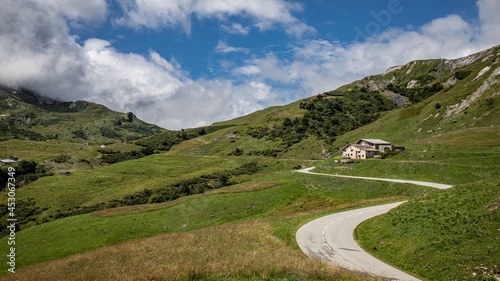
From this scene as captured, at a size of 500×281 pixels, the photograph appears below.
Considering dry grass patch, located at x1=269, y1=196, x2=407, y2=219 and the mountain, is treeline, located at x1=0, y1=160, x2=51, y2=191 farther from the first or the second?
dry grass patch, located at x1=269, y1=196, x2=407, y2=219

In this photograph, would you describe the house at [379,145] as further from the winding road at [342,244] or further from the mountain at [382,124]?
the winding road at [342,244]

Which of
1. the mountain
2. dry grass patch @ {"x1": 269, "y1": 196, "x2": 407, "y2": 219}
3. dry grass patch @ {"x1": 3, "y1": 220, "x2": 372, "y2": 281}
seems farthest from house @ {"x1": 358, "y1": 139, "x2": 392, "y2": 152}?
dry grass patch @ {"x1": 3, "y1": 220, "x2": 372, "y2": 281}

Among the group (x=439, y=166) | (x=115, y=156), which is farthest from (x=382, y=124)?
(x=115, y=156)

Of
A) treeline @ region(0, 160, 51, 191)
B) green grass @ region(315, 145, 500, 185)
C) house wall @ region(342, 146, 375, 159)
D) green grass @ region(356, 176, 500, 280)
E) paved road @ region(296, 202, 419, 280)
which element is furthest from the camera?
treeline @ region(0, 160, 51, 191)

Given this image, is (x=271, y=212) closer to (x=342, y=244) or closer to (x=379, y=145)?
(x=342, y=244)

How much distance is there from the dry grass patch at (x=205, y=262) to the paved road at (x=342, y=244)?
271 cm

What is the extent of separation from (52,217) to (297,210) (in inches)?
2481

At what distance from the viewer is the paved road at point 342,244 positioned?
18.8 meters

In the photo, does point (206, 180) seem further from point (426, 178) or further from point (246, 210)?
point (426, 178)

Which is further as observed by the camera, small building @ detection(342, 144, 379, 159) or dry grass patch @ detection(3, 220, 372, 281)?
small building @ detection(342, 144, 379, 159)

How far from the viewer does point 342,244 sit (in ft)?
80.0

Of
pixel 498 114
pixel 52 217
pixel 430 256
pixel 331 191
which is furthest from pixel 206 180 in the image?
pixel 498 114

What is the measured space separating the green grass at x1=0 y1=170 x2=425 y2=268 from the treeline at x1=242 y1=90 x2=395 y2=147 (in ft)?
286

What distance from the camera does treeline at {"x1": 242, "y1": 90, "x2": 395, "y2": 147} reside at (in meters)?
151
